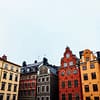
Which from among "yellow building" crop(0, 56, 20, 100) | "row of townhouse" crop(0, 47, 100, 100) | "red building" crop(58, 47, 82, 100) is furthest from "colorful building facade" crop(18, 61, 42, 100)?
"red building" crop(58, 47, 82, 100)

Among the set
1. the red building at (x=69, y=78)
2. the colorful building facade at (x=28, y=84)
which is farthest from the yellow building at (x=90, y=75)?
the colorful building facade at (x=28, y=84)

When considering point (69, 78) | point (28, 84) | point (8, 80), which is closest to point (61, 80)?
point (69, 78)

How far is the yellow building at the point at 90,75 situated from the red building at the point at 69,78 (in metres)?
1.60

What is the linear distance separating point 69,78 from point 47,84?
8.21m

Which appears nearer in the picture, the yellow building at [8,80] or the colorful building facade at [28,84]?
the yellow building at [8,80]

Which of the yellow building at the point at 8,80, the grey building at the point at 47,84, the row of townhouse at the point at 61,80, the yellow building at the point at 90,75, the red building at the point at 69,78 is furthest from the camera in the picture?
the grey building at the point at 47,84

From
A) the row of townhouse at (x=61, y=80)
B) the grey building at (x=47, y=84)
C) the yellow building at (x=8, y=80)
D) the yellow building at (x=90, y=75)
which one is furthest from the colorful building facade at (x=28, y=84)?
the yellow building at (x=90, y=75)

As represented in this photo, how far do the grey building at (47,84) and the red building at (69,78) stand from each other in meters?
3.91

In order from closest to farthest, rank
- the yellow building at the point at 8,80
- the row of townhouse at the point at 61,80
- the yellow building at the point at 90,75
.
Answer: the yellow building at the point at 90,75 → the row of townhouse at the point at 61,80 → the yellow building at the point at 8,80

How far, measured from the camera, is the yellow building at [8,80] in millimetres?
45000

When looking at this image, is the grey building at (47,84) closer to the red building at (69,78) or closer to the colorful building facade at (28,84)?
the colorful building facade at (28,84)

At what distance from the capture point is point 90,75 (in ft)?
137

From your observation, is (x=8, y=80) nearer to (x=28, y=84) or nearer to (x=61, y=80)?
(x=28, y=84)

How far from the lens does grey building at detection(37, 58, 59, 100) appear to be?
47841 mm
